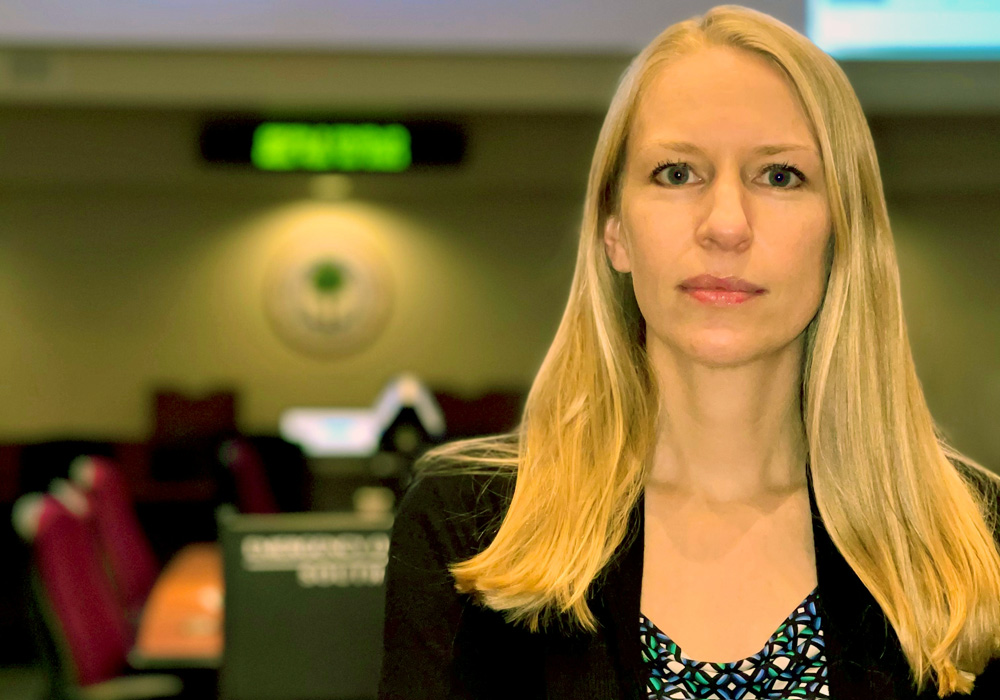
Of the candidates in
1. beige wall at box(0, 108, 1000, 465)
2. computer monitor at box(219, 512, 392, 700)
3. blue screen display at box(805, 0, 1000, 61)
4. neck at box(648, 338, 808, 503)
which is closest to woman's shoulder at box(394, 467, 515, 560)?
neck at box(648, 338, 808, 503)

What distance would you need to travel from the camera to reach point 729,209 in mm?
1147

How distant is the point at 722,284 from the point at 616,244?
0.55 ft

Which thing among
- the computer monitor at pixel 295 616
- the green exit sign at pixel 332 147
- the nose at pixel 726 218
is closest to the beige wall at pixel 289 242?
the green exit sign at pixel 332 147

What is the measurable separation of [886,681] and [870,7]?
2904 mm

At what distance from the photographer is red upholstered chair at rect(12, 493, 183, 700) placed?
8.14 ft

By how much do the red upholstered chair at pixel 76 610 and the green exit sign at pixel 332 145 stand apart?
498 cm

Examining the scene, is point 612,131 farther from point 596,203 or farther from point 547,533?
point 547,533

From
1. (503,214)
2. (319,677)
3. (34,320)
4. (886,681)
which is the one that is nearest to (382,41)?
(319,677)

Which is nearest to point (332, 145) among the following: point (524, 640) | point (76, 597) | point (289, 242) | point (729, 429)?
point (289, 242)

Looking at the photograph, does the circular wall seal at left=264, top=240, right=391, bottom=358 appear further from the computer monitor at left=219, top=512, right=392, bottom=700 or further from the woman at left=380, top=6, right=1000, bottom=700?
the woman at left=380, top=6, right=1000, bottom=700

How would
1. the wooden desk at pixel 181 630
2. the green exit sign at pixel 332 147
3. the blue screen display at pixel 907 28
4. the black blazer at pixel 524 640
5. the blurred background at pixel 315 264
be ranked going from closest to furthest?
1. the black blazer at pixel 524 640
2. the wooden desk at pixel 181 630
3. the blue screen display at pixel 907 28
4. the blurred background at pixel 315 264
5. the green exit sign at pixel 332 147

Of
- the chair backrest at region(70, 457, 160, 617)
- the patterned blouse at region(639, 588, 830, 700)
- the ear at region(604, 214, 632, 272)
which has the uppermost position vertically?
the ear at region(604, 214, 632, 272)

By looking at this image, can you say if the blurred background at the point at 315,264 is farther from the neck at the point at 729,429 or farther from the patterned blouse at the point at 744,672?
the patterned blouse at the point at 744,672

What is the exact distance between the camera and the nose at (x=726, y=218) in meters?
1.14
